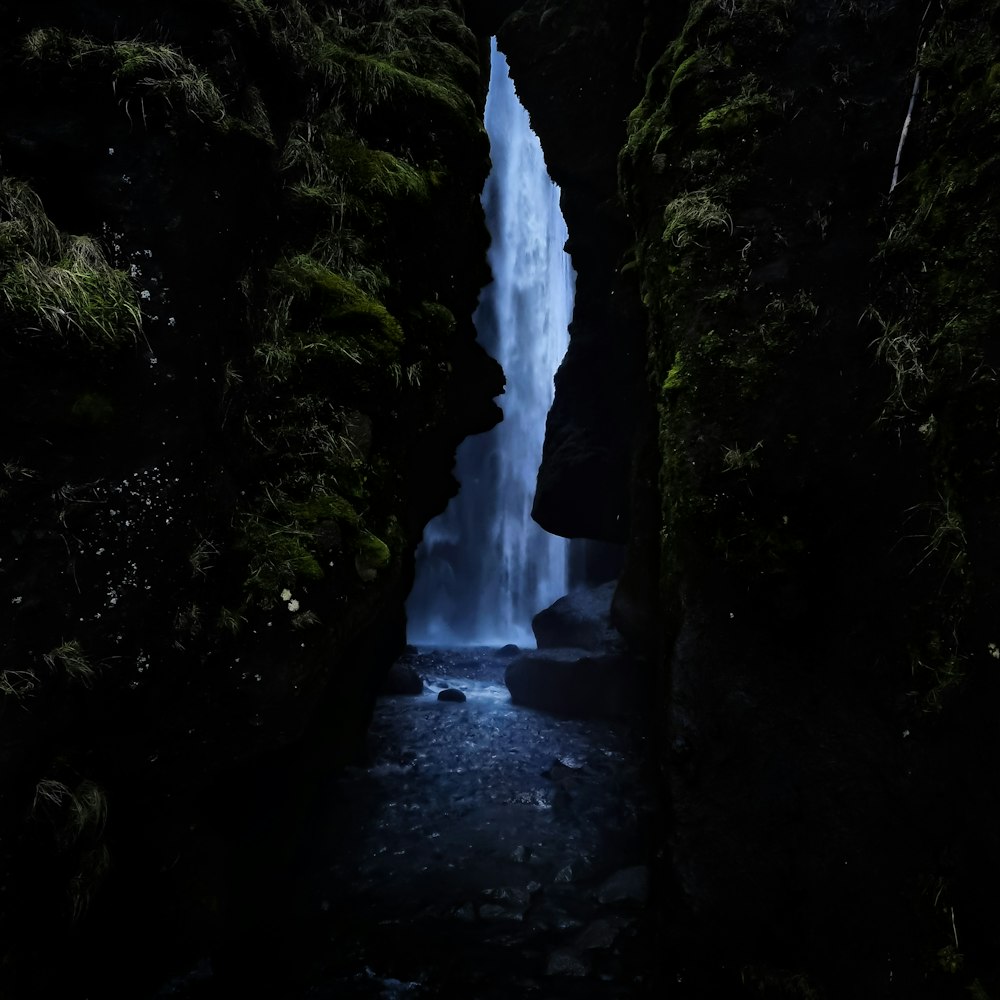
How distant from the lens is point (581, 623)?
49.6ft

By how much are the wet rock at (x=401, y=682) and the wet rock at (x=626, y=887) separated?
315 inches

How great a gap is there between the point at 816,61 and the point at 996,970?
6836 millimetres

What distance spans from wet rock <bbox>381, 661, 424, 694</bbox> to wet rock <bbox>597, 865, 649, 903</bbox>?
8011mm

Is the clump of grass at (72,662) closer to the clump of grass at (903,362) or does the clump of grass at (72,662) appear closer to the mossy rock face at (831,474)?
the mossy rock face at (831,474)

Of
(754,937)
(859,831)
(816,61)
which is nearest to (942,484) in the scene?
(859,831)

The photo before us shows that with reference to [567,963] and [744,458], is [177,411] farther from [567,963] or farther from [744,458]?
[567,963]

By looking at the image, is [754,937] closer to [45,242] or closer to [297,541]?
[297,541]

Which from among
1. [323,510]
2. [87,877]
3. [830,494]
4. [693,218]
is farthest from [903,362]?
[87,877]

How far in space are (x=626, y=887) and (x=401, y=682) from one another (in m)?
8.38

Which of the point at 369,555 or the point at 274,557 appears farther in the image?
the point at 369,555

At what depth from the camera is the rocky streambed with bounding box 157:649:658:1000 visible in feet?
15.7

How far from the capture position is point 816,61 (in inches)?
202

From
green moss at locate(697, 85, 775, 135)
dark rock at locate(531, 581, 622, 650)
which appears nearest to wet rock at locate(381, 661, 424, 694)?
dark rock at locate(531, 581, 622, 650)

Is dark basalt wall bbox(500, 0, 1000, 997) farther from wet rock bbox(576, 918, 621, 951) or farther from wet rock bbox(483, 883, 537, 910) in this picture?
wet rock bbox(483, 883, 537, 910)
